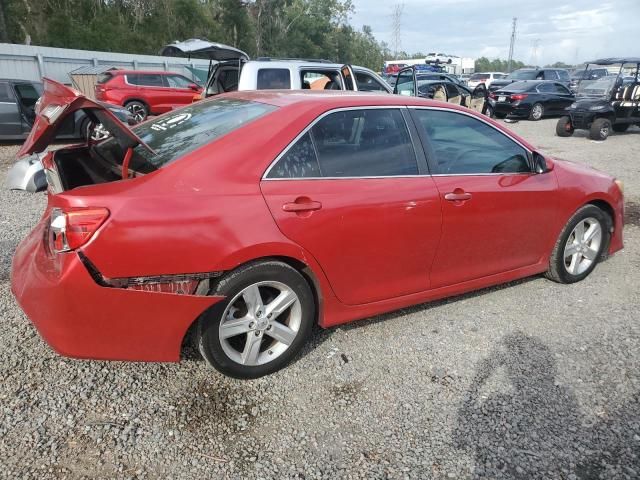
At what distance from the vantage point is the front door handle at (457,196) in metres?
3.18

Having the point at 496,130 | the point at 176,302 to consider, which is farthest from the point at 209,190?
the point at 496,130

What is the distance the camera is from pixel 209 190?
8.12 feet

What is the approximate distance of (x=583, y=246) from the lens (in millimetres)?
4172

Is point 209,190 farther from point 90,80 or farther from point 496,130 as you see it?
point 90,80

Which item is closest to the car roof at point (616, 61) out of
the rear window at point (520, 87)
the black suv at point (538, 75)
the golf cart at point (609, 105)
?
the golf cart at point (609, 105)

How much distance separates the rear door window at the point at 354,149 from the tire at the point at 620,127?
43.2ft

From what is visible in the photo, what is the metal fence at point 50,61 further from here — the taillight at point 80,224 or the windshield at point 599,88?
the taillight at point 80,224

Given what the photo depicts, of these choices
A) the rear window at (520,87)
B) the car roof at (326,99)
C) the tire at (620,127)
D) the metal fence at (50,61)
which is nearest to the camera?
the car roof at (326,99)

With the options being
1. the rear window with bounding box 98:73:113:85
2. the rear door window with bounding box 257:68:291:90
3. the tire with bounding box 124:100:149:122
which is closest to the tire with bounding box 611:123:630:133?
the rear door window with bounding box 257:68:291:90

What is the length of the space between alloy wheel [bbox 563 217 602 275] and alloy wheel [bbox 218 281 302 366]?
8.31ft

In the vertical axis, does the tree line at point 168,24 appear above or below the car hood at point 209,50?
above

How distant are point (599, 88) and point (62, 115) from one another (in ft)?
47.9

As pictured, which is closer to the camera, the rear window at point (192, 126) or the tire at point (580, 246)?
the rear window at point (192, 126)

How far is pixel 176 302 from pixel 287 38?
59.5 meters
